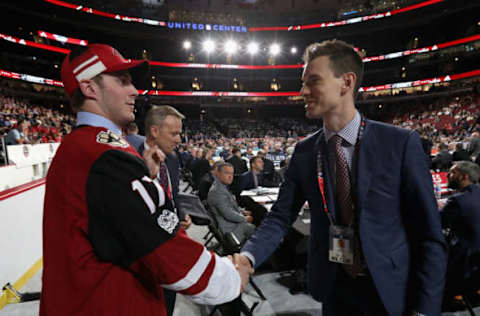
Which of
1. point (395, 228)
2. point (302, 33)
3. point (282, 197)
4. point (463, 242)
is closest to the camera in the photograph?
point (395, 228)

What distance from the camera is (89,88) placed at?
3.28 ft

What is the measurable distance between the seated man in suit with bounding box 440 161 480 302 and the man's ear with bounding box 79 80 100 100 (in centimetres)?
332

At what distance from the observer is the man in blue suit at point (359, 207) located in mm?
1077

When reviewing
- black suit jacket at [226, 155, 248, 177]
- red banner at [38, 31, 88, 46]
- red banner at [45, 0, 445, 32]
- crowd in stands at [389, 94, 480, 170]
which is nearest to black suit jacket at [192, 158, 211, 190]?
black suit jacket at [226, 155, 248, 177]

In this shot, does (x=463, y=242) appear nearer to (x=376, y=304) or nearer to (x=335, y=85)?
(x=376, y=304)

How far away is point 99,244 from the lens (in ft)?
2.73

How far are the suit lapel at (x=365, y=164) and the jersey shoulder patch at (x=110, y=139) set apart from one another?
39.6 inches

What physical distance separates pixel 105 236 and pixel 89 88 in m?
0.58

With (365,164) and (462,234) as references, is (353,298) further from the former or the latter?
(462,234)

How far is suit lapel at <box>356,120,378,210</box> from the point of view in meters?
1.13

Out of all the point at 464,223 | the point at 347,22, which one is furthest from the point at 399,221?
the point at 347,22

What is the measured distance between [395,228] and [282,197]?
58cm

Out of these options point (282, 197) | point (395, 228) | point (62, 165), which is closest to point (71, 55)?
point (62, 165)

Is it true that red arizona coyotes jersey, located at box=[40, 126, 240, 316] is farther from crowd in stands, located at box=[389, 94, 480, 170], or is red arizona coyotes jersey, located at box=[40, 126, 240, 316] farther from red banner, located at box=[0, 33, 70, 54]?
red banner, located at box=[0, 33, 70, 54]
